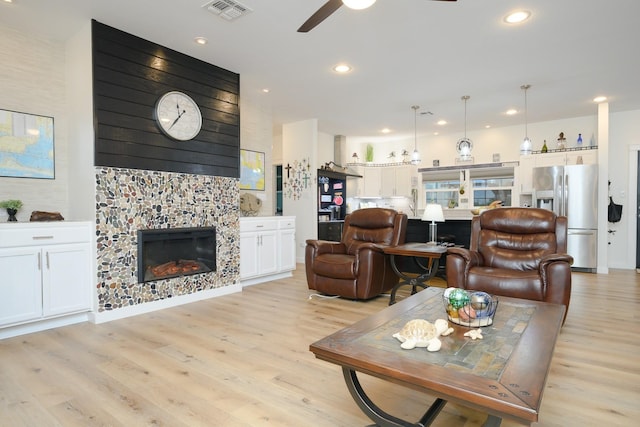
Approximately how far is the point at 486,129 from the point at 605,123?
2.11 metres

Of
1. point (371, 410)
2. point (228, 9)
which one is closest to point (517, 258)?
point (371, 410)

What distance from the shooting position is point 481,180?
7.64 m

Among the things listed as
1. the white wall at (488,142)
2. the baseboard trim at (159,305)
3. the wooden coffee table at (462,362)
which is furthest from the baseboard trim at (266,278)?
the white wall at (488,142)

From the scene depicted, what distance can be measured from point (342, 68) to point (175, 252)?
293cm

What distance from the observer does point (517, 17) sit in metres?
3.18

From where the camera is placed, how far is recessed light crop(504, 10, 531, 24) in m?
3.11

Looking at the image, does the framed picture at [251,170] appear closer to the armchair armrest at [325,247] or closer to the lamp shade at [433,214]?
the armchair armrest at [325,247]

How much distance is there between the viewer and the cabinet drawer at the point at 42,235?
290cm

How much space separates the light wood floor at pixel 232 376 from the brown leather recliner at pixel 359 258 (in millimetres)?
455

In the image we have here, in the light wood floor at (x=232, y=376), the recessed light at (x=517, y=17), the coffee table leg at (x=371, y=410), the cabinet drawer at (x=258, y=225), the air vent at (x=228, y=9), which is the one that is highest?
the air vent at (x=228, y=9)

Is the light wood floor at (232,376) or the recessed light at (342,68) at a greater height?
the recessed light at (342,68)

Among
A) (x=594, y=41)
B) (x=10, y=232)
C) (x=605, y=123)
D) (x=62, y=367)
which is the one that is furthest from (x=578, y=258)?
(x=10, y=232)

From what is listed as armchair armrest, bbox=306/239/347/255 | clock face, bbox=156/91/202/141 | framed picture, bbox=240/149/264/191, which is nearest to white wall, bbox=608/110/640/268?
armchair armrest, bbox=306/239/347/255

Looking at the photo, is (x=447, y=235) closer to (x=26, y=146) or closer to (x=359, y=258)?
(x=359, y=258)
